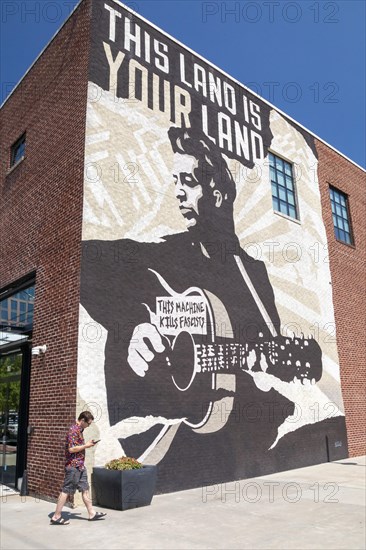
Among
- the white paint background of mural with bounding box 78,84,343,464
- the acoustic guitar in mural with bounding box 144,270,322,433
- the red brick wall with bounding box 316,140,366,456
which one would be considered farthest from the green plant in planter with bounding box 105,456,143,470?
the red brick wall with bounding box 316,140,366,456

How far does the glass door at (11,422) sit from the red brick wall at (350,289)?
10012 mm

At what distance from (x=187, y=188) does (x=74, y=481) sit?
290 inches

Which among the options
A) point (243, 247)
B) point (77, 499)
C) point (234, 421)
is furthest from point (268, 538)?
point (243, 247)

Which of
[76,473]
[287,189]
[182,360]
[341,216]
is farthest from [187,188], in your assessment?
[341,216]

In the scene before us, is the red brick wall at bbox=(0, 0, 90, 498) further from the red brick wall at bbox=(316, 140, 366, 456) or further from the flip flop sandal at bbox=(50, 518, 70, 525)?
the red brick wall at bbox=(316, 140, 366, 456)

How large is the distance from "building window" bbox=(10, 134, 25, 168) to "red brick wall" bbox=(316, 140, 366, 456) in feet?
33.6

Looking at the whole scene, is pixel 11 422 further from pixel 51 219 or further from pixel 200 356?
pixel 51 219

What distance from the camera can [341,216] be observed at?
1855 cm

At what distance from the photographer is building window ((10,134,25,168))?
13883 mm

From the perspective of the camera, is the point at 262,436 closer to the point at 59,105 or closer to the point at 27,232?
the point at 27,232

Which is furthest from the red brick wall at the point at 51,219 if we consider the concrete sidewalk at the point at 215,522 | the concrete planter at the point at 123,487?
the concrete sidewalk at the point at 215,522

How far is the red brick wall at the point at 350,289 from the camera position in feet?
→ 51.9

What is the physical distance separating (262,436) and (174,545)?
21.8 feet

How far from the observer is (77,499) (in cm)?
831
